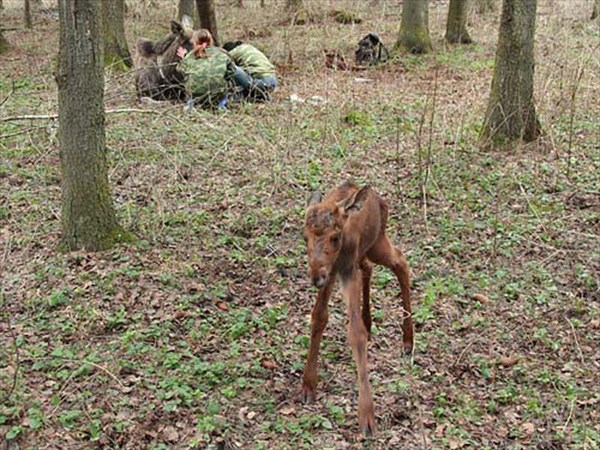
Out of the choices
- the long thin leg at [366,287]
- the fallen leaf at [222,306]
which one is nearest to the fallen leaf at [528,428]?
the long thin leg at [366,287]

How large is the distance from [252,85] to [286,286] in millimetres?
5230

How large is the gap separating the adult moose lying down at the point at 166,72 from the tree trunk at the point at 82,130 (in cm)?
439

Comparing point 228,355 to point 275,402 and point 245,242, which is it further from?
point 245,242

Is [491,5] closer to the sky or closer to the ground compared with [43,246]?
closer to the sky

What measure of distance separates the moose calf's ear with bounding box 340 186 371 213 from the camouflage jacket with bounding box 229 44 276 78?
23.0ft

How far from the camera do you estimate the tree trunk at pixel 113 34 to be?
508 inches

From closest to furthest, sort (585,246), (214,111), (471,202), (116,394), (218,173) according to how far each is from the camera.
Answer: (116,394), (585,246), (471,202), (218,173), (214,111)

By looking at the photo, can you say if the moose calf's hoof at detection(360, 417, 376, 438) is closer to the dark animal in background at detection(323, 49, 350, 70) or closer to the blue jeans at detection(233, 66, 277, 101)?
the blue jeans at detection(233, 66, 277, 101)

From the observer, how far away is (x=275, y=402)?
4.44 meters

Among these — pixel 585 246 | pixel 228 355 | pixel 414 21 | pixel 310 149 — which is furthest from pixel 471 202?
pixel 414 21

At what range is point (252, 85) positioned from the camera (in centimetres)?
1044

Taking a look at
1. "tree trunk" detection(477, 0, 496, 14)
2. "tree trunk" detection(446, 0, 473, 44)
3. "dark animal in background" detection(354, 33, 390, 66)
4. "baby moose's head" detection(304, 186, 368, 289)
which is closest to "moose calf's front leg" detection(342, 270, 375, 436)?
"baby moose's head" detection(304, 186, 368, 289)

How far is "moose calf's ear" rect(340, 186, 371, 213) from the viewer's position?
159 inches

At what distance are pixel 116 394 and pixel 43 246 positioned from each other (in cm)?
220
